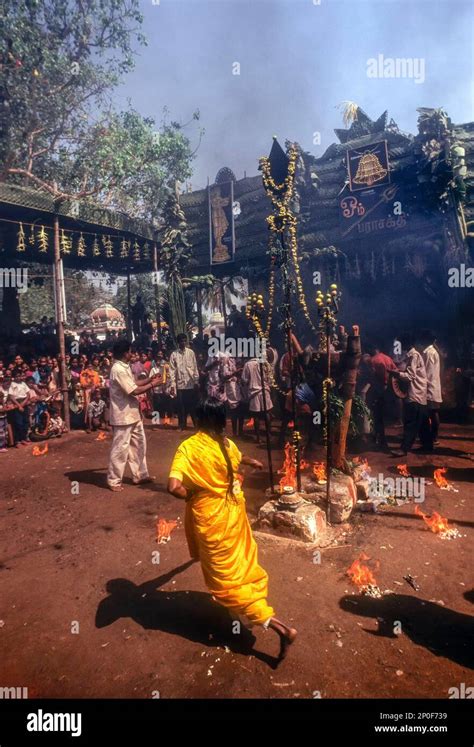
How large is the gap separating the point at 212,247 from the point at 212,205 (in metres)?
1.77

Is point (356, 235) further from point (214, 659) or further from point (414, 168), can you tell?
point (214, 659)

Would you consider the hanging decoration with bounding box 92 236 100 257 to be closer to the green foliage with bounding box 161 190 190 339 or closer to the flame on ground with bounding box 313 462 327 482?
the green foliage with bounding box 161 190 190 339

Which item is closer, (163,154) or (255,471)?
(255,471)

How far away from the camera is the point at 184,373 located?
11.5m

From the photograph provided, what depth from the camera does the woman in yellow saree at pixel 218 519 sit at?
348 centimetres

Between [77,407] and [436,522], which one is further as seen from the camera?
[77,407]

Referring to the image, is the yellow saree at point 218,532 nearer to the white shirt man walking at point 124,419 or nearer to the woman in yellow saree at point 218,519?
the woman in yellow saree at point 218,519

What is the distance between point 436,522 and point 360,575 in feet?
5.67

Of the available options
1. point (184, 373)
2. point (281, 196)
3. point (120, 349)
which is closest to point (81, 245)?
point (184, 373)

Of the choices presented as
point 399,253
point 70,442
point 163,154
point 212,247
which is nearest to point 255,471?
point 70,442

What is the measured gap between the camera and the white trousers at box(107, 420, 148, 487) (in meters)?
7.21

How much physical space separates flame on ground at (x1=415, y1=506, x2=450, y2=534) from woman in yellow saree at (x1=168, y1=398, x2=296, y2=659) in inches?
117

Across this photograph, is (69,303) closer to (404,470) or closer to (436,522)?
(404,470)
